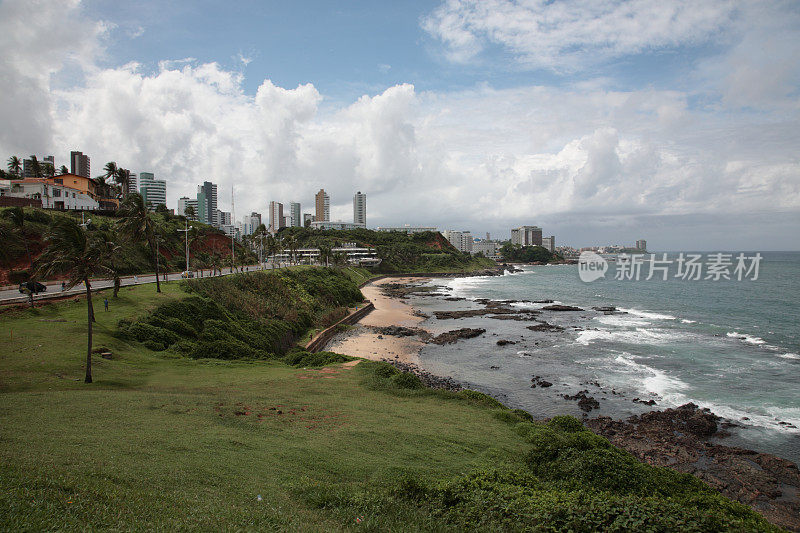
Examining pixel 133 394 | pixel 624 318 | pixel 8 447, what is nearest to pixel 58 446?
pixel 8 447

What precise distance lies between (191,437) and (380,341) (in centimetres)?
2760

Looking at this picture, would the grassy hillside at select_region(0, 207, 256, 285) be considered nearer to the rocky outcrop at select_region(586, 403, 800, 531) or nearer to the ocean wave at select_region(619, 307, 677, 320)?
the rocky outcrop at select_region(586, 403, 800, 531)

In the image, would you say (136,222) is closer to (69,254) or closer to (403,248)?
(69,254)

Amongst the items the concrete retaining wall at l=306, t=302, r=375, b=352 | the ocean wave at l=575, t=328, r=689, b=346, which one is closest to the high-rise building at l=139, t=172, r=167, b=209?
the concrete retaining wall at l=306, t=302, r=375, b=352

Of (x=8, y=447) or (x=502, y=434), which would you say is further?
(x=502, y=434)

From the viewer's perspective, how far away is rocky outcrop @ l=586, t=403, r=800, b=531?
548 inches

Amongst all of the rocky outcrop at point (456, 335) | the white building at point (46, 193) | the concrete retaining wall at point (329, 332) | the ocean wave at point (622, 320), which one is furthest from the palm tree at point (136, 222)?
the ocean wave at point (622, 320)

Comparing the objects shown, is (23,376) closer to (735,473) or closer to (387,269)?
(735,473)

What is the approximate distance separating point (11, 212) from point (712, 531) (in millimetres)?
54557

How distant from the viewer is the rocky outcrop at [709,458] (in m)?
13.9

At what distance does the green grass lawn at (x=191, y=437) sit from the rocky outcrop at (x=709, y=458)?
7.24 m

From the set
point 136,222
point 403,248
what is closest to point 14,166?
point 136,222

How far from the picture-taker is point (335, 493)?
873 cm

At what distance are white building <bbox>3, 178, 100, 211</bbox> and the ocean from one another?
2003 inches
